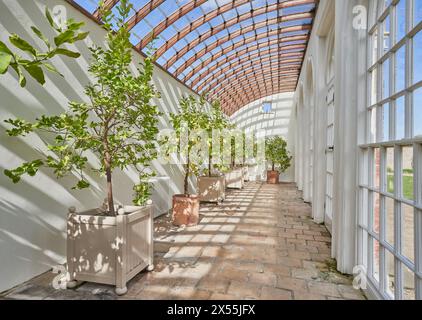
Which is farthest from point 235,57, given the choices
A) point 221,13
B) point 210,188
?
point 210,188

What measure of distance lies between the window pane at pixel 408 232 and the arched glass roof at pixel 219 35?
12.4ft

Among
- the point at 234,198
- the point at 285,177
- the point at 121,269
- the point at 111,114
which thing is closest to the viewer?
the point at 121,269

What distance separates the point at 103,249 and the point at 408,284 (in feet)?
8.14

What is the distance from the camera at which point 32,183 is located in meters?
2.64

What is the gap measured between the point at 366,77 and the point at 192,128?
2786 millimetres

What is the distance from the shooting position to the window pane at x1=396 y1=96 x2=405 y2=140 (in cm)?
194

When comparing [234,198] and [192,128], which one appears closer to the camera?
[192,128]

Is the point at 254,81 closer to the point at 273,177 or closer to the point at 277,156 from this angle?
the point at 277,156

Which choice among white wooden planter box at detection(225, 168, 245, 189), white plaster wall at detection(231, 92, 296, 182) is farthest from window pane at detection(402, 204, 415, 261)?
white plaster wall at detection(231, 92, 296, 182)

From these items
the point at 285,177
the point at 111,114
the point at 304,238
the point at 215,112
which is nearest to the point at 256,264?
the point at 304,238

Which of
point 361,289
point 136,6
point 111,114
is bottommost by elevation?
point 361,289

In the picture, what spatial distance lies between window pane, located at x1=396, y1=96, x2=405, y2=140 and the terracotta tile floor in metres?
1.52

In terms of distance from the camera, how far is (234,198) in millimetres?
7719

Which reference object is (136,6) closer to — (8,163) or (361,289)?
(8,163)
